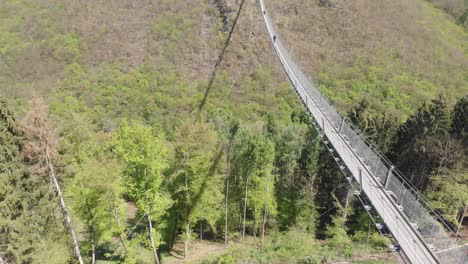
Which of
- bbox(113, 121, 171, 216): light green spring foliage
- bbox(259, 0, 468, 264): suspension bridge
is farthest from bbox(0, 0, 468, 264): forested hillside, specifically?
bbox(259, 0, 468, 264): suspension bridge

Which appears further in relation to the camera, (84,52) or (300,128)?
(84,52)

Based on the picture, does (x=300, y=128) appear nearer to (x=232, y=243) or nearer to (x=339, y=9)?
(x=232, y=243)

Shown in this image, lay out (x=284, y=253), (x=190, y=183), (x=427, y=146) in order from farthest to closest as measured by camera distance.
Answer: (x=427, y=146) < (x=284, y=253) < (x=190, y=183)

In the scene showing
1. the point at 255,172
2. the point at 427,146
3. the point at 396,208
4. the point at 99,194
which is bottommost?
the point at 255,172

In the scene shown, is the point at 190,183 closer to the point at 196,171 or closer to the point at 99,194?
the point at 196,171

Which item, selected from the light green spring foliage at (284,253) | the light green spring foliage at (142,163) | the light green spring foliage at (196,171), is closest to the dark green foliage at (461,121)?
the light green spring foliage at (284,253)

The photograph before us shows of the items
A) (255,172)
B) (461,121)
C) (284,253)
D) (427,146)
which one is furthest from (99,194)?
(461,121)

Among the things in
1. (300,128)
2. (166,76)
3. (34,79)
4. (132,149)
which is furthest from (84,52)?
(132,149)

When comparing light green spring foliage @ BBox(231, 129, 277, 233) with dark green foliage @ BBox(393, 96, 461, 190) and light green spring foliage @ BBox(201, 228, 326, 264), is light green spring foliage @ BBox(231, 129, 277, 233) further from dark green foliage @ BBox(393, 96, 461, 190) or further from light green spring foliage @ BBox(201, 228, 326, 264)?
dark green foliage @ BBox(393, 96, 461, 190)

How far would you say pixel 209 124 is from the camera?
26.0 m

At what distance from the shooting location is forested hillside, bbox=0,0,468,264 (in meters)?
17.1

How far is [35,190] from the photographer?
1762cm

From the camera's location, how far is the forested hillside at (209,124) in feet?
56.0

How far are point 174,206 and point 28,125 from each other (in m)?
9.75
